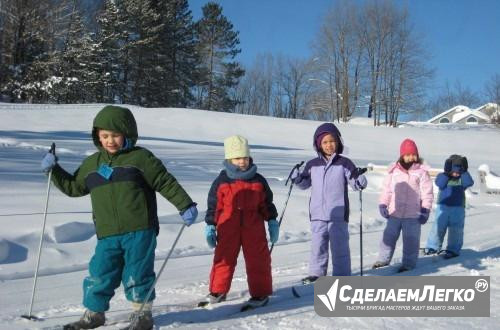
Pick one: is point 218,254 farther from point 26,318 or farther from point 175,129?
point 175,129

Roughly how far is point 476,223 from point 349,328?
6844 mm

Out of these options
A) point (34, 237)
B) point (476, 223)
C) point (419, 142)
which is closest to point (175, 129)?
point (419, 142)

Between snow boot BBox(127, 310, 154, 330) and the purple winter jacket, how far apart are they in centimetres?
204

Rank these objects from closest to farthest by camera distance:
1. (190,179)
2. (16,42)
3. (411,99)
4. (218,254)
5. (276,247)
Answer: (218,254)
(276,247)
(190,179)
(16,42)
(411,99)

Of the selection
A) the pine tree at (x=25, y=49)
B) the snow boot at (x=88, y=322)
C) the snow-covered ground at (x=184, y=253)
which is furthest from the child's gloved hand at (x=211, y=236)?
the pine tree at (x=25, y=49)

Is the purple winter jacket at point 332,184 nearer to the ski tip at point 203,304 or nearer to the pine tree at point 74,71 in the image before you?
the ski tip at point 203,304

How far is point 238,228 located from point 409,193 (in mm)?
2512

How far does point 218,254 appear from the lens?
4.16 metres

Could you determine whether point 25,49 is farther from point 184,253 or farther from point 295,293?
point 295,293

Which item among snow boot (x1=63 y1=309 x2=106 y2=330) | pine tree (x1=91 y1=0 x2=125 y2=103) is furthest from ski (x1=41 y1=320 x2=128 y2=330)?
pine tree (x1=91 y1=0 x2=125 y2=103)

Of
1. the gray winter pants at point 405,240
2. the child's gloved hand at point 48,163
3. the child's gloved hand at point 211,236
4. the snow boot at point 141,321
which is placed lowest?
the snow boot at point 141,321

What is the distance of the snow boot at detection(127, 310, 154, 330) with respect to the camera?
10.9 feet

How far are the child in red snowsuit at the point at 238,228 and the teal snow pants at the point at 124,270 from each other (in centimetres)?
82

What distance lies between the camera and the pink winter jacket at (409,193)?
5762mm
